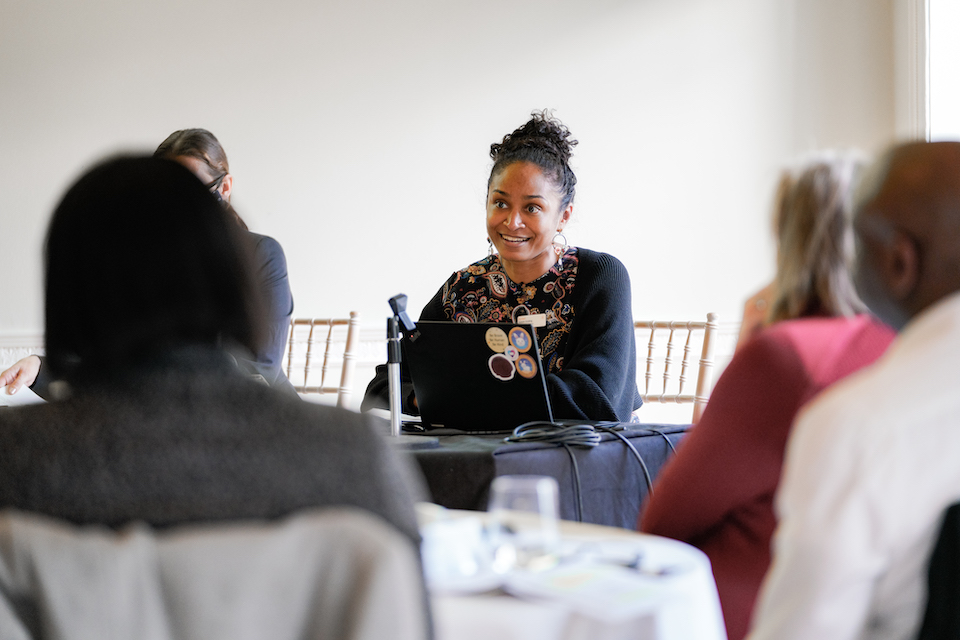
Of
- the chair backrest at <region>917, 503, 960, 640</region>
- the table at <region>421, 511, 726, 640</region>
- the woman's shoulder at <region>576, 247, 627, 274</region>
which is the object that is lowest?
the table at <region>421, 511, 726, 640</region>

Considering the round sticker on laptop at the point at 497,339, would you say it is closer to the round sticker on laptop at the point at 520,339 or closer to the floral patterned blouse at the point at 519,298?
the round sticker on laptop at the point at 520,339

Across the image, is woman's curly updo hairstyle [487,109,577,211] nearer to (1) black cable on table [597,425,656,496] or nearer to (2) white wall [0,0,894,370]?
(1) black cable on table [597,425,656,496]

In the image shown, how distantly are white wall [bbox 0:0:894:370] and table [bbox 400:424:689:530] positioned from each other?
2.29m

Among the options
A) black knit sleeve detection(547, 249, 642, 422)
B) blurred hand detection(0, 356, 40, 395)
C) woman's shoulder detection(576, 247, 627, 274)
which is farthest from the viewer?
woman's shoulder detection(576, 247, 627, 274)

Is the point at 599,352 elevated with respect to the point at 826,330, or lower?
lower

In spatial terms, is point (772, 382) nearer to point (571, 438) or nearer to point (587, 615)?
point (587, 615)

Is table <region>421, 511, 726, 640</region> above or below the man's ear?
below

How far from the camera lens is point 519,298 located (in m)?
2.39

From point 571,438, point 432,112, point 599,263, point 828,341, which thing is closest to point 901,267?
point 828,341

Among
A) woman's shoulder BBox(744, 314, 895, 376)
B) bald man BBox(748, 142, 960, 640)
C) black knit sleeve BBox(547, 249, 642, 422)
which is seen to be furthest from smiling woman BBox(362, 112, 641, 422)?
bald man BBox(748, 142, 960, 640)

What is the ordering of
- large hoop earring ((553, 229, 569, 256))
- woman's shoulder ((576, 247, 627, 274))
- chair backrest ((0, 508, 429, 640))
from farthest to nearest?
large hoop earring ((553, 229, 569, 256)) < woman's shoulder ((576, 247, 627, 274)) < chair backrest ((0, 508, 429, 640))

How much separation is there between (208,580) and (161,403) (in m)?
0.16

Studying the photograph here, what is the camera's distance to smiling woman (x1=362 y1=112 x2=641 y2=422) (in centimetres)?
211

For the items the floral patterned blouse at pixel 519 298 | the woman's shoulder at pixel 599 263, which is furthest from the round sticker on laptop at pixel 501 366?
the woman's shoulder at pixel 599 263
